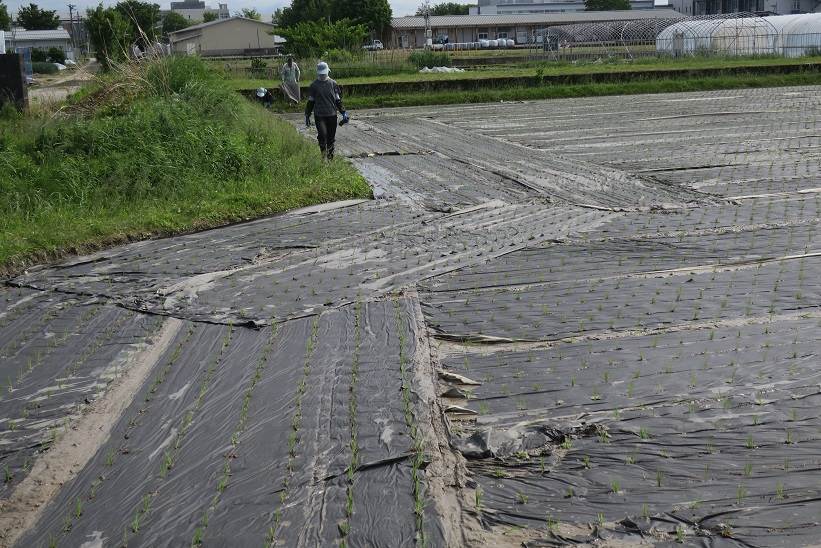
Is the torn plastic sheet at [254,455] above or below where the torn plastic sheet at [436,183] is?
below

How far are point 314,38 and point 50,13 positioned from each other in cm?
4530

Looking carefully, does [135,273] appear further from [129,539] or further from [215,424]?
[129,539]

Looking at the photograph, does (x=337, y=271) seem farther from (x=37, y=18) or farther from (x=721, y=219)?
(x=37, y=18)

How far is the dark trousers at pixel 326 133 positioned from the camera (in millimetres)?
13359

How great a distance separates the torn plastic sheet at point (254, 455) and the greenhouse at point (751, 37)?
3324 centimetres

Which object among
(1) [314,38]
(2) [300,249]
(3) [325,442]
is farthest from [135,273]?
(1) [314,38]

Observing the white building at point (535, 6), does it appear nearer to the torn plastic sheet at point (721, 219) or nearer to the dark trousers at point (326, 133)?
the dark trousers at point (326, 133)

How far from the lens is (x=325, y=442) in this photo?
459 centimetres

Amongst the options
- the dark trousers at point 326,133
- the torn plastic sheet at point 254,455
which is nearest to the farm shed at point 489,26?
the dark trousers at point 326,133

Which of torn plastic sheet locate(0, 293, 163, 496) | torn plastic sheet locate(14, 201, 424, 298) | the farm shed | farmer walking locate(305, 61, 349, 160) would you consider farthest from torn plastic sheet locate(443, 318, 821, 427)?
the farm shed

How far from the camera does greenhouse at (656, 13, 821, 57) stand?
118ft

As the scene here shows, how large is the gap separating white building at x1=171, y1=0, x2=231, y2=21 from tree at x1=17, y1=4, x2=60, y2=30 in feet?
92.0

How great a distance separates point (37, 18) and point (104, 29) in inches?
2253

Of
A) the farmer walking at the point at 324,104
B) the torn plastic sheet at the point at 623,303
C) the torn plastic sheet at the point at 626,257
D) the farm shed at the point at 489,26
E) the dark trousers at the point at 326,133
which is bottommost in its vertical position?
the torn plastic sheet at the point at 623,303
